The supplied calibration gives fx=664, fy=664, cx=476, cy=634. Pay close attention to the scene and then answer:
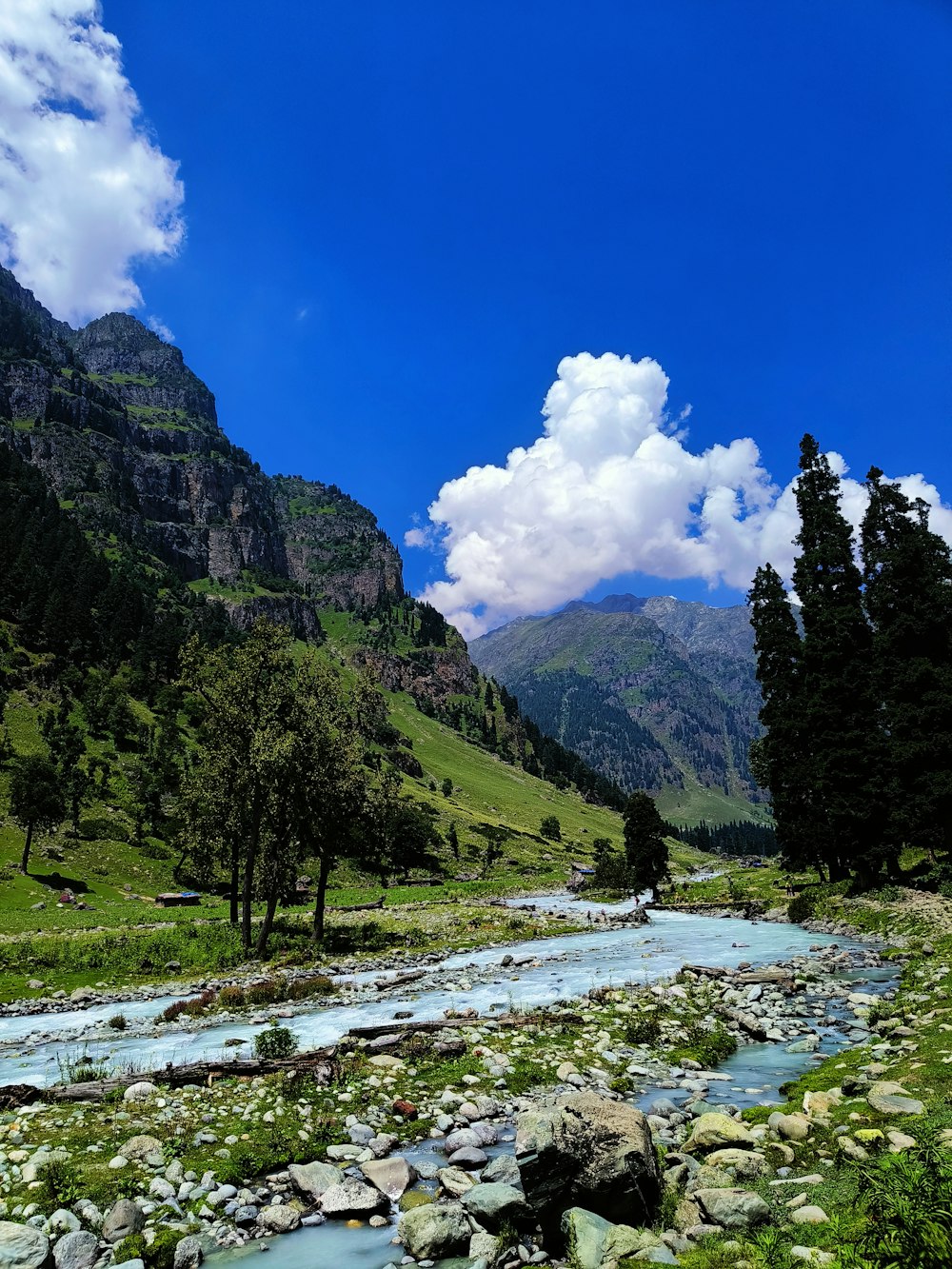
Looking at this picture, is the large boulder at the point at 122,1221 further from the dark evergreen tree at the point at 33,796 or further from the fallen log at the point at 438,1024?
the dark evergreen tree at the point at 33,796

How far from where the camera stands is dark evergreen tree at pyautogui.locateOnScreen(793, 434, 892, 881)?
43.8 meters

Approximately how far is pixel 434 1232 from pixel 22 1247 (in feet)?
17.9

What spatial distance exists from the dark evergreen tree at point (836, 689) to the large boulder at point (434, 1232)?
41.9m

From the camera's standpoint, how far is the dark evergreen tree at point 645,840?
81.6 meters

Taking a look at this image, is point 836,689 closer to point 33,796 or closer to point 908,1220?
point 908,1220

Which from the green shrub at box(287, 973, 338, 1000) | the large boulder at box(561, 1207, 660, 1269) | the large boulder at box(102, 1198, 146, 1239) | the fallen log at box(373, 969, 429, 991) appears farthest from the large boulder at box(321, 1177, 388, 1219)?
the fallen log at box(373, 969, 429, 991)

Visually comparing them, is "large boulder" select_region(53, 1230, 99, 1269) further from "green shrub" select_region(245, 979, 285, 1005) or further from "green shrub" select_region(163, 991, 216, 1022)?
"green shrub" select_region(245, 979, 285, 1005)

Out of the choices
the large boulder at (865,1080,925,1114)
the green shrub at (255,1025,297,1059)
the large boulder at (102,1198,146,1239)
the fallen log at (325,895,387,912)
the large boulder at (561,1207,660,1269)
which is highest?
the large boulder at (865,1080,925,1114)

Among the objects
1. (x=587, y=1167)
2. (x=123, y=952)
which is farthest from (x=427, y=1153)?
(x=123, y=952)

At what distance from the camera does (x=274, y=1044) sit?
18.9 m

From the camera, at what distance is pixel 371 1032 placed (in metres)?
20.5

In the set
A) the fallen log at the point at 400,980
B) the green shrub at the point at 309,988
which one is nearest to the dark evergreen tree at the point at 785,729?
the fallen log at the point at 400,980

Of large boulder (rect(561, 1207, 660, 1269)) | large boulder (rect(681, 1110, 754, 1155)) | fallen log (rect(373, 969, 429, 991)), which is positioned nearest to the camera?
large boulder (rect(561, 1207, 660, 1269))

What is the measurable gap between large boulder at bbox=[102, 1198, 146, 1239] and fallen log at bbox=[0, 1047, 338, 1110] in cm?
634
